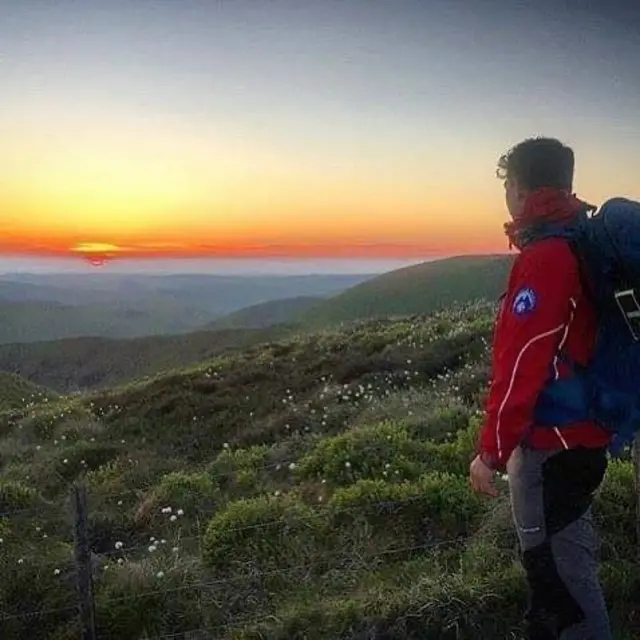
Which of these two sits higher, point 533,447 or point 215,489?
point 533,447

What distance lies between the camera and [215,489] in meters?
8.33

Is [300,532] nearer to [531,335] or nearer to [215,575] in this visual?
[215,575]

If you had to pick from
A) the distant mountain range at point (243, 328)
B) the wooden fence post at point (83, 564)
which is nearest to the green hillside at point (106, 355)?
the distant mountain range at point (243, 328)

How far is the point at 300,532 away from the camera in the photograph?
21.2 feet

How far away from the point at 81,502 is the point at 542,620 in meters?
2.92

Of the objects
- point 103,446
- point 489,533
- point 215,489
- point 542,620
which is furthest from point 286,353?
point 542,620

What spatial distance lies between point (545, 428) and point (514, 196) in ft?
3.04

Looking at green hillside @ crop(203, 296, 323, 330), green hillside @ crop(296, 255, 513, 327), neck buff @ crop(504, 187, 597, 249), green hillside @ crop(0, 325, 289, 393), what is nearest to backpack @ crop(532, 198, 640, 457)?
neck buff @ crop(504, 187, 597, 249)

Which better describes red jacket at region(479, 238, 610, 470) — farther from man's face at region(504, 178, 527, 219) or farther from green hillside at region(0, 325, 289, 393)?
green hillside at region(0, 325, 289, 393)

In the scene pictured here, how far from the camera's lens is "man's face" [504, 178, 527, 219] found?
344 cm

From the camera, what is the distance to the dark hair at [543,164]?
3377 millimetres

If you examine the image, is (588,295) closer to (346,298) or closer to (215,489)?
(215,489)

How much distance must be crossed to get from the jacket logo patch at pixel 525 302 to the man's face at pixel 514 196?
35 centimetres

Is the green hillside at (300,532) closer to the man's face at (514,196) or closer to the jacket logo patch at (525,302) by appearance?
the jacket logo patch at (525,302)
